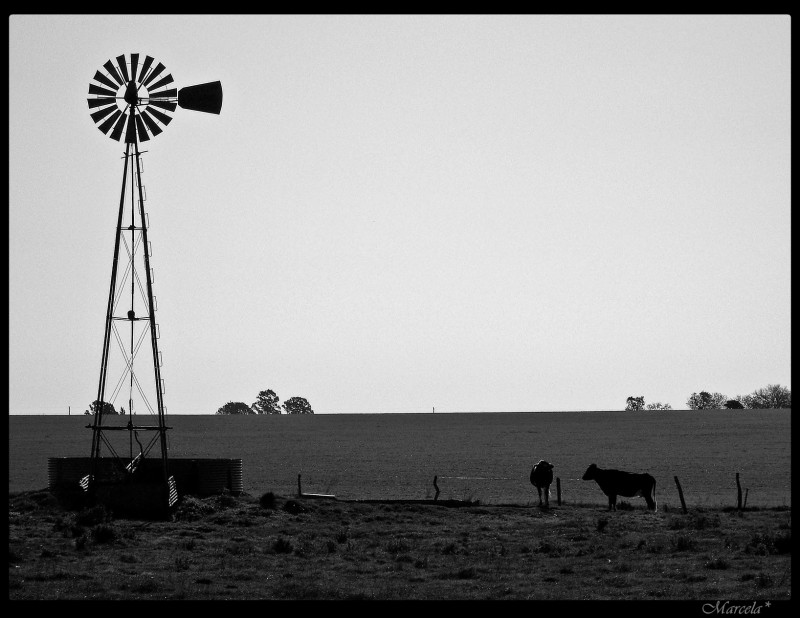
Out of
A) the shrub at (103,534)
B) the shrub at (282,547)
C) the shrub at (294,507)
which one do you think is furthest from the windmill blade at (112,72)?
the shrub at (282,547)

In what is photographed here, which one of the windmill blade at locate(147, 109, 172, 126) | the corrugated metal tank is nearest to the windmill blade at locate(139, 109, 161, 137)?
the windmill blade at locate(147, 109, 172, 126)

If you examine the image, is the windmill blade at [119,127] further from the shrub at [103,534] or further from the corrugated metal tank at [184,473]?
the shrub at [103,534]

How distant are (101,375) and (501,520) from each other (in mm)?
11078

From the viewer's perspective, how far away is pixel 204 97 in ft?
87.6

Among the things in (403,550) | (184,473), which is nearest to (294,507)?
(184,473)

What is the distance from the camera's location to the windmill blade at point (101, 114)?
27578 mm

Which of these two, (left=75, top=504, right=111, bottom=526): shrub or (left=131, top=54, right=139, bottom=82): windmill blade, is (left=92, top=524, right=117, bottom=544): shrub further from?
(left=131, top=54, right=139, bottom=82): windmill blade

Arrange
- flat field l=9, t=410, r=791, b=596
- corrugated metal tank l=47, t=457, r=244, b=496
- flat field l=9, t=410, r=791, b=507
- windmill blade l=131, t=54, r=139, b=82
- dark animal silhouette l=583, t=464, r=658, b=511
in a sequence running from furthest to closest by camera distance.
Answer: flat field l=9, t=410, r=791, b=507, dark animal silhouette l=583, t=464, r=658, b=511, corrugated metal tank l=47, t=457, r=244, b=496, windmill blade l=131, t=54, r=139, b=82, flat field l=9, t=410, r=791, b=596

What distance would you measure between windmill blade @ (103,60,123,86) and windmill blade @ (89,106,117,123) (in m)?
0.69

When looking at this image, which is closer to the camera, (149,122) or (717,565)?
(717,565)

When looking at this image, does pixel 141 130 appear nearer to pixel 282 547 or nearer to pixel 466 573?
pixel 282 547

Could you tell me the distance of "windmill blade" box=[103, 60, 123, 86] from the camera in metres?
27.3

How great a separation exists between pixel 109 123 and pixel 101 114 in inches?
11.9
